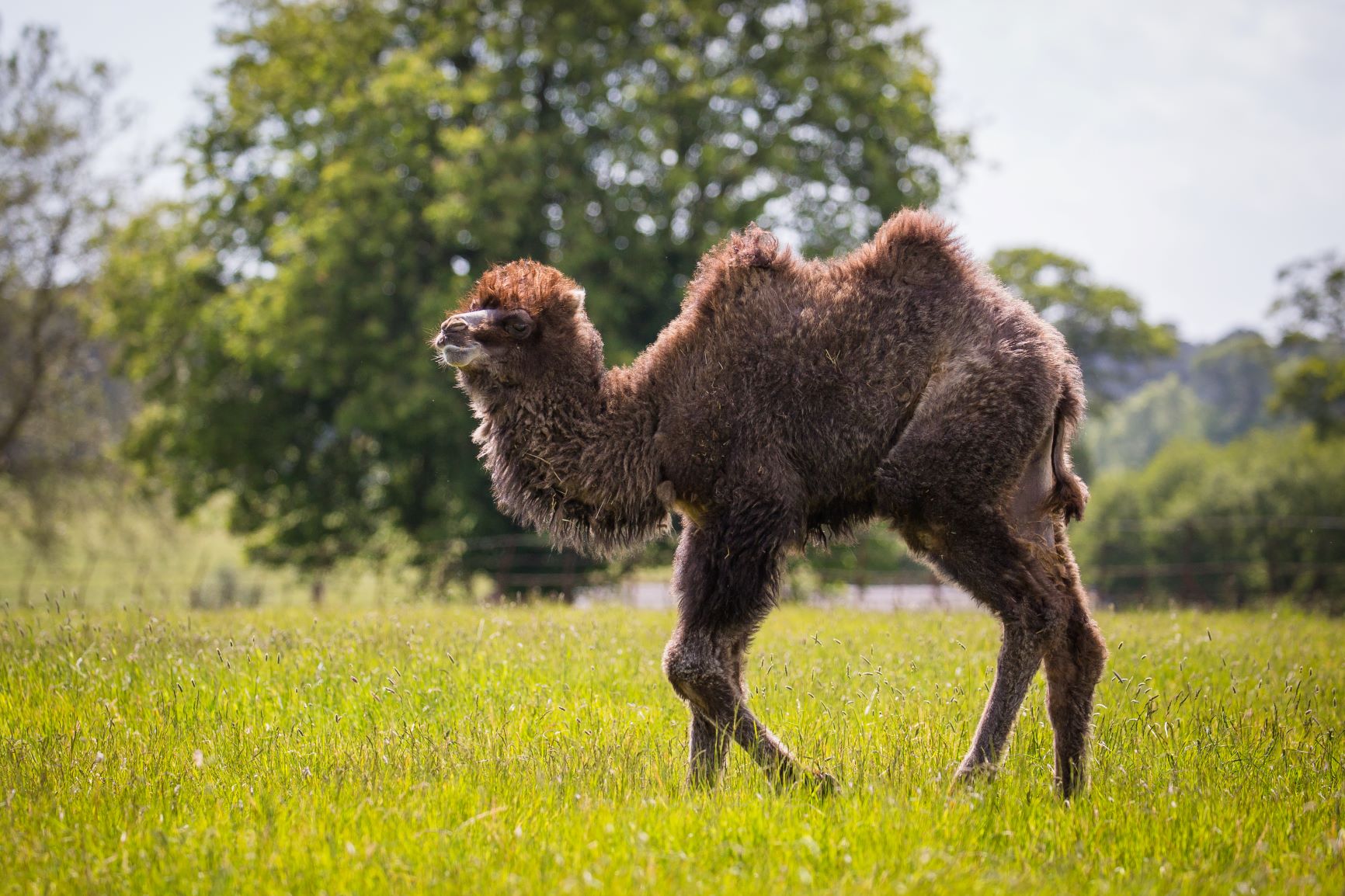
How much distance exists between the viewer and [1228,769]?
4781 millimetres

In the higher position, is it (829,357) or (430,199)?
(430,199)

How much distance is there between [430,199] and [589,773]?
15999 millimetres

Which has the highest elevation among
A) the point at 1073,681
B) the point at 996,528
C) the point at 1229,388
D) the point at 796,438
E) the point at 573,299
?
the point at 1229,388

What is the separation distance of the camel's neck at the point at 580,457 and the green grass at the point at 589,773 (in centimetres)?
A: 99

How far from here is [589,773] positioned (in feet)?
14.6

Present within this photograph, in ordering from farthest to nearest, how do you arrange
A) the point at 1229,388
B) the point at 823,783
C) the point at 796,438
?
the point at 1229,388 < the point at 796,438 < the point at 823,783

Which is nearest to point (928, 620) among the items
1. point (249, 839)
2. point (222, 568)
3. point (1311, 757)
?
point (1311, 757)

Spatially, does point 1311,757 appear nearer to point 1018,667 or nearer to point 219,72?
point 1018,667

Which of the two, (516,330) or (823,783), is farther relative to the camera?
(516,330)

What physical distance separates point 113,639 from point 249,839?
15.3 ft

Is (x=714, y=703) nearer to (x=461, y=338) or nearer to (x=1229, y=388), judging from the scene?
(x=461, y=338)

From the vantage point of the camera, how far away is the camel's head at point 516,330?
511cm

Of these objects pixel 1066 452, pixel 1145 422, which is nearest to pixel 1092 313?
pixel 1066 452

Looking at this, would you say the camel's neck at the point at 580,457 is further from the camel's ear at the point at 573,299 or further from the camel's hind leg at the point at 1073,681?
the camel's hind leg at the point at 1073,681
